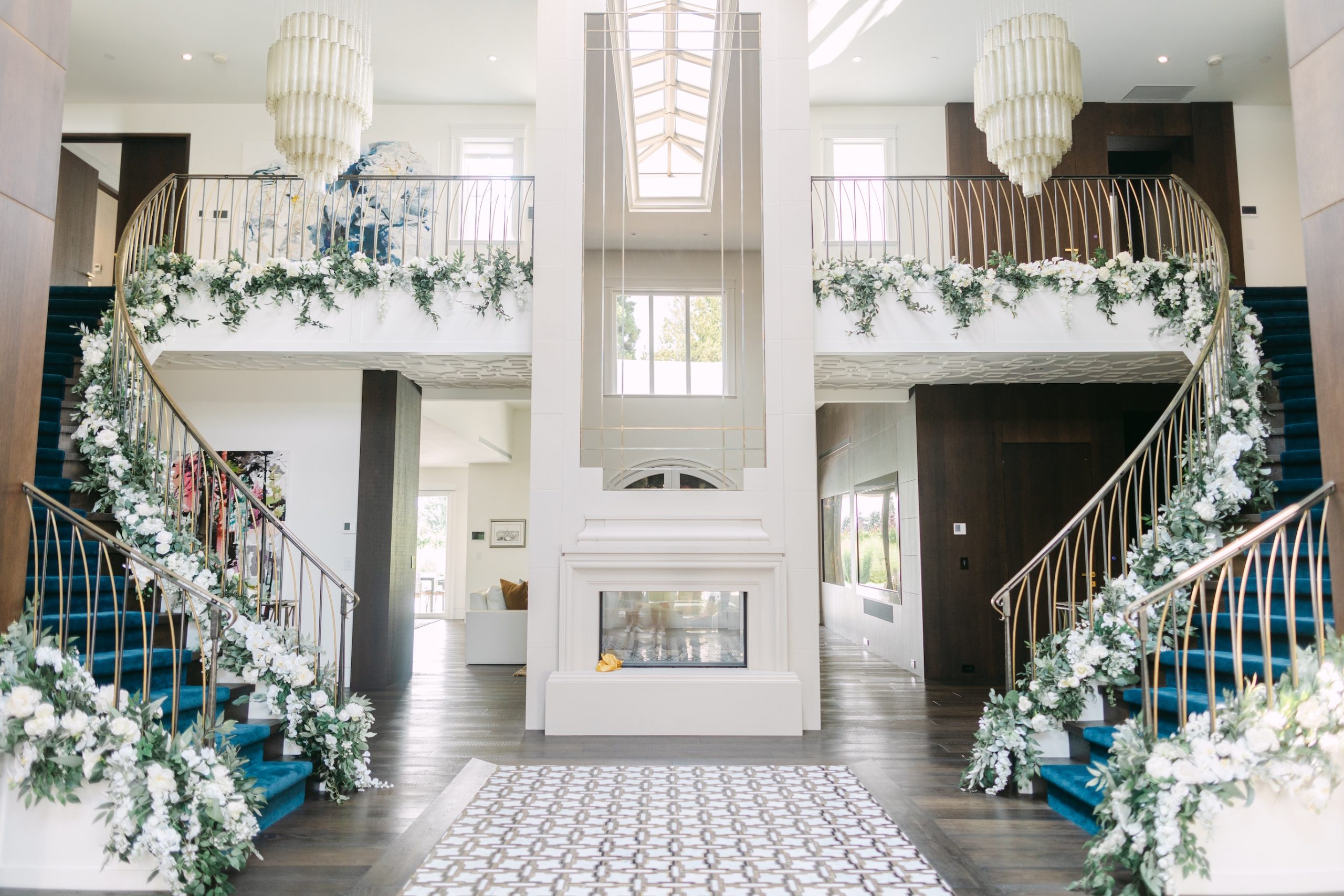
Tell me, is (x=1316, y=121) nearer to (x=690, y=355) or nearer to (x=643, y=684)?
(x=690, y=355)

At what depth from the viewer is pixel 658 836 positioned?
400 centimetres

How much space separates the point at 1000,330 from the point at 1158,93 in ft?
16.3

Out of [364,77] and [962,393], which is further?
[962,393]

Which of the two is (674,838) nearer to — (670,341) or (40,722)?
(40,722)

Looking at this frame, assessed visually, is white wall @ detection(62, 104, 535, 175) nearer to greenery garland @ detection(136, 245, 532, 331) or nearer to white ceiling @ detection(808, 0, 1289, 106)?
greenery garland @ detection(136, 245, 532, 331)

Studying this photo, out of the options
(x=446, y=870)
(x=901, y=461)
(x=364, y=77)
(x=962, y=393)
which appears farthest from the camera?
(x=901, y=461)

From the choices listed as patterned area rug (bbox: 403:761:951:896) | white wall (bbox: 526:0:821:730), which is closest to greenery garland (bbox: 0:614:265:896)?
patterned area rug (bbox: 403:761:951:896)

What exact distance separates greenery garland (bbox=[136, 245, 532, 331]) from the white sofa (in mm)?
4148

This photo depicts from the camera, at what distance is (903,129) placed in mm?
10562

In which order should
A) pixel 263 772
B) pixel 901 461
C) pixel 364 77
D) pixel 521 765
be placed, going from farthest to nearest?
pixel 901 461
pixel 364 77
pixel 521 765
pixel 263 772

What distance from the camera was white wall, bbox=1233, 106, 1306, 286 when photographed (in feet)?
33.2

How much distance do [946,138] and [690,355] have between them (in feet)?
17.2

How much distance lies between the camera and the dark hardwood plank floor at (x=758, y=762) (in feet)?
12.0

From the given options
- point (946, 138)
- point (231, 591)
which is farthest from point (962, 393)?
point (231, 591)
